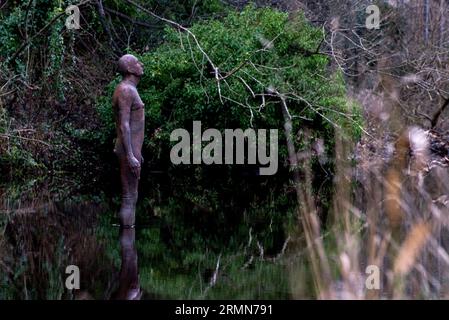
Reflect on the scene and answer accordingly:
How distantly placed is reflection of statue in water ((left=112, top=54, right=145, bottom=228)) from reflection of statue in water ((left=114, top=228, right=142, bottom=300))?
22.2 inches

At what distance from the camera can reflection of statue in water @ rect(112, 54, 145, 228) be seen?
30.7ft

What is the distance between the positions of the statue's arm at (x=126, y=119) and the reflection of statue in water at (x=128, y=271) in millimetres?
919

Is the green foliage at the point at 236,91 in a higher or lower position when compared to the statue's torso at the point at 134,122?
higher

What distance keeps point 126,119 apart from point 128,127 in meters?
0.10

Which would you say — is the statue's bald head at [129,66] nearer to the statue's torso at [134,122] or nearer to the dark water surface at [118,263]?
the statue's torso at [134,122]

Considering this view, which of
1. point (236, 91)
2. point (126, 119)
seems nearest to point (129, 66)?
point (126, 119)

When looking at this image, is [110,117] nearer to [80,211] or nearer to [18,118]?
[18,118]

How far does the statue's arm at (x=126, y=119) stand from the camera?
9328 mm

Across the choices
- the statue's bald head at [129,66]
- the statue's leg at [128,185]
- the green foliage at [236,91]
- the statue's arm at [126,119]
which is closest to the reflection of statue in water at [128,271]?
the statue's leg at [128,185]

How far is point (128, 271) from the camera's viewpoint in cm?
719

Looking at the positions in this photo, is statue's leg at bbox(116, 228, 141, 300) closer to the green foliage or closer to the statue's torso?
the statue's torso

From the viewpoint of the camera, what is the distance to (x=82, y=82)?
738 inches

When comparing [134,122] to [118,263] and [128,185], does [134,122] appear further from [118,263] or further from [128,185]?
[118,263]

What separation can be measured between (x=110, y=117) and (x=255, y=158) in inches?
134
